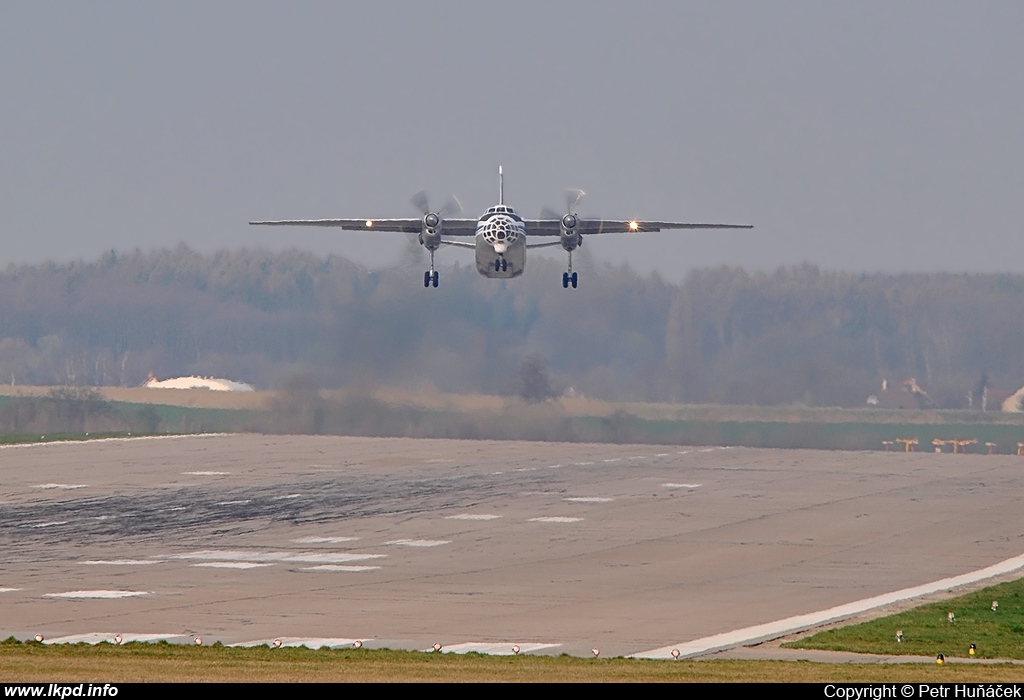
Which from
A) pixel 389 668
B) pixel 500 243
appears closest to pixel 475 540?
pixel 500 243

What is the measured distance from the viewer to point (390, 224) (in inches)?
3260

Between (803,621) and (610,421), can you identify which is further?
(610,421)

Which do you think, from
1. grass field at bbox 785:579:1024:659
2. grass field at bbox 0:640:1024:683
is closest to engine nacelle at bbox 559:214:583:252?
grass field at bbox 785:579:1024:659

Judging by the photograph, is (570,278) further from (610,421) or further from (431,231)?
(610,421)

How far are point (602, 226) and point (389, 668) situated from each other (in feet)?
185

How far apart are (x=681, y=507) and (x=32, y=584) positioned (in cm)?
3369

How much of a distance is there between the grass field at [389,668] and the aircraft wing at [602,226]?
169 feet

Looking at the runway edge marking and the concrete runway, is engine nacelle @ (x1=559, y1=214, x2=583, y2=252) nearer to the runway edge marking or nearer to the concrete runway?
the concrete runway

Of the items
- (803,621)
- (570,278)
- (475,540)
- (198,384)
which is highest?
(570,278)

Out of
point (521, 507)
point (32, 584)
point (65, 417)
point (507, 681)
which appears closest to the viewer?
point (507, 681)
